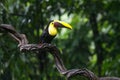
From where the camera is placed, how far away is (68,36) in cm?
452

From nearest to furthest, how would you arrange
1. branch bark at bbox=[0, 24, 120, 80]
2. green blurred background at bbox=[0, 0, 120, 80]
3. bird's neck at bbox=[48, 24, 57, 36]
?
branch bark at bbox=[0, 24, 120, 80] < bird's neck at bbox=[48, 24, 57, 36] < green blurred background at bbox=[0, 0, 120, 80]

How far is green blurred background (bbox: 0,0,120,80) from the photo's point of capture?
3.51m

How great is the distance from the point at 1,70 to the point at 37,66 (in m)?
1.04

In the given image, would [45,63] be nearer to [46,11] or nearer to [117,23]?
[46,11]

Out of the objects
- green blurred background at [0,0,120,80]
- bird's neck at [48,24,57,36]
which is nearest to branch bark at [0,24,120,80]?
bird's neck at [48,24,57,36]

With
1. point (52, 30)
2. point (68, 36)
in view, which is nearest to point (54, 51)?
point (52, 30)

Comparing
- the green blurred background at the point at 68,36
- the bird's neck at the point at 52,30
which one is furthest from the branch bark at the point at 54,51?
the green blurred background at the point at 68,36

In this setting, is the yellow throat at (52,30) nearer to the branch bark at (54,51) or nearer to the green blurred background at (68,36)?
the branch bark at (54,51)

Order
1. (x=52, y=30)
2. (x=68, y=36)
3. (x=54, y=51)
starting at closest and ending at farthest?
(x=54, y=51), (x=52, y=30), (x=68, y=36)

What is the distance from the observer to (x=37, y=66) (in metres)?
4.25

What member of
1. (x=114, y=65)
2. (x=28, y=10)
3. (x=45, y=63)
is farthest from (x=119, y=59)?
(x=28, y=10)

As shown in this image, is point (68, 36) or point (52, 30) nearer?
point (52, 30)

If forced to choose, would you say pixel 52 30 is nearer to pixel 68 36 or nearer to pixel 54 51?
pixel 54 51

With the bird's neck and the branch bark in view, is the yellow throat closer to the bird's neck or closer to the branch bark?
the bird's neck
